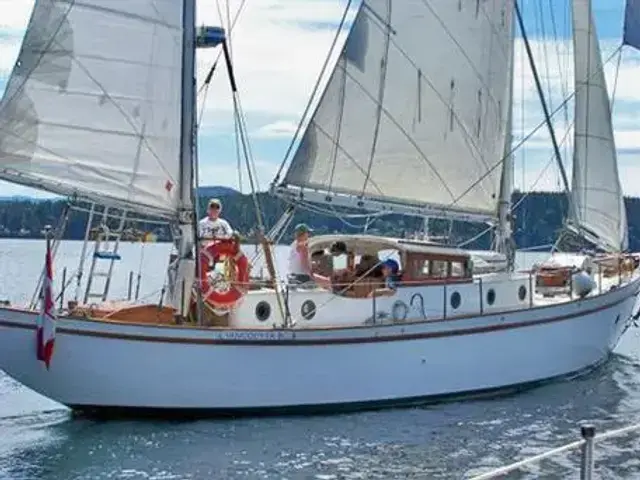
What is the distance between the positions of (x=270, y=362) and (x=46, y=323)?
14.0ft

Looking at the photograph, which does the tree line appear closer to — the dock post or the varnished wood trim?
the varnished wood trim

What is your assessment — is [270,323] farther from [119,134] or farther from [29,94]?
[29,94]

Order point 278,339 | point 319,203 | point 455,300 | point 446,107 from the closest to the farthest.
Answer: point 278,339, point 455,300, point 319,203, point 446,107

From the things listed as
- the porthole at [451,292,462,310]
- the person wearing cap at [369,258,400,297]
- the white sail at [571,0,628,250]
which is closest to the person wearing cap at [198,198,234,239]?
the person wearing cap at [369,258,400,297]

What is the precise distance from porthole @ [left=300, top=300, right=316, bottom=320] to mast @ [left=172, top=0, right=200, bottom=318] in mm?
2401

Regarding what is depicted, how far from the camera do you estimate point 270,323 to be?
22875mm

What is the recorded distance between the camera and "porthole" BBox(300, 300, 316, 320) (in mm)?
23234

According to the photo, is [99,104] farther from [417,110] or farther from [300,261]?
[417,110]

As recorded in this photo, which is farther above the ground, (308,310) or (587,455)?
(308,310)

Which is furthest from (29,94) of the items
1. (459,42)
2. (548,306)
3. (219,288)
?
(548,306)

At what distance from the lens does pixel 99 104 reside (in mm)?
20859

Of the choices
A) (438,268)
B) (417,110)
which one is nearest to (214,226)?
(438,268)

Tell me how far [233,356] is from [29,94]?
593 cm

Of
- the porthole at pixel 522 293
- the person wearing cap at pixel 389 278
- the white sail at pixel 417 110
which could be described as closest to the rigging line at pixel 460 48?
the white sail at pixel 417 110
